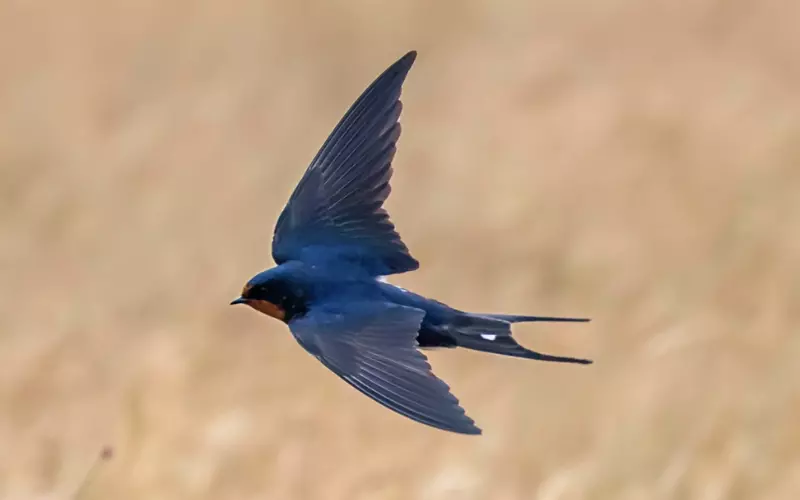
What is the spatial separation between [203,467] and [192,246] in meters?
0.44

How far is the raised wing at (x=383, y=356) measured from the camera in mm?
657

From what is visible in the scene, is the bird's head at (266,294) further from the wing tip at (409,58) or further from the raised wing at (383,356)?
the wing tip at (409,58)

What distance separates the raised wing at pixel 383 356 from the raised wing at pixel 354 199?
96 millimetres

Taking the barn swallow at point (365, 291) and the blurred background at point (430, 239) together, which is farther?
the blurred background at point (430, 239)

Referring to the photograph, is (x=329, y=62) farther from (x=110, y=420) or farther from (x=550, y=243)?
(x=110, y=420)

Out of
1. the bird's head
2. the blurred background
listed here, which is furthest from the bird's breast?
the blurred background

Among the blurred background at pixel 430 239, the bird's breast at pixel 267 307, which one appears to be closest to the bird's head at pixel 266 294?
the bird's breast at pixel 267 307

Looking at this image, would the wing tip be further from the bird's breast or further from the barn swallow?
the bird's breast

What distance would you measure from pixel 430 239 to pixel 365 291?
2.47ft

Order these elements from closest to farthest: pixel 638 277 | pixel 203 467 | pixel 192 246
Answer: pixel 203 467, pixel 638 277, pixel 192 246

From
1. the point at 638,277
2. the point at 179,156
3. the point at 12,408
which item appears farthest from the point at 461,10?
the point at 12,408

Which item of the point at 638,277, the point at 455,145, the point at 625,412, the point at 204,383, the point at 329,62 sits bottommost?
the point at 204,383

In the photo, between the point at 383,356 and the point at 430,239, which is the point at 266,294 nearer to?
the point at 383,356

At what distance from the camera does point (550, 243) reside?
151cm
